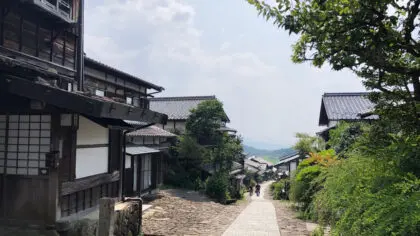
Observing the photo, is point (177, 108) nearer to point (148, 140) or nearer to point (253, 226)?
point (148, 140)

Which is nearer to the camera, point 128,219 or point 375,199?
point 375,199

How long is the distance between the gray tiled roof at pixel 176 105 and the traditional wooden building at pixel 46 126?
73.8 ft

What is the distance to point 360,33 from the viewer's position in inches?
170

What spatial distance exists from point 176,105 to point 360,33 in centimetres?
3287

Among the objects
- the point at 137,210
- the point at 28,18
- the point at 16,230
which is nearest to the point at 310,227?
the point at 137,210

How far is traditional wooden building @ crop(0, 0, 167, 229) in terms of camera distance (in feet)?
22.0

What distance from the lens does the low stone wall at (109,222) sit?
684 centimetres

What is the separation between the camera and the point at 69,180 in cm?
809

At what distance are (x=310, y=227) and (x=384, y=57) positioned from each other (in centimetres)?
786

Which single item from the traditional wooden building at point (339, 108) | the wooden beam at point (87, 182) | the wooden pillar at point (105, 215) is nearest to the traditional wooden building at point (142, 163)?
the wooden beam at point (87, 182)

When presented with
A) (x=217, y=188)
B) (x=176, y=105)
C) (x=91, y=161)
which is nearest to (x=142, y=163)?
(x=217, y=188)

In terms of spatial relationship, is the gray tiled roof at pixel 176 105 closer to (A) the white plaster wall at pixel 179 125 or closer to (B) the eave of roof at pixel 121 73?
(A) the white plaster wall at pixel 179 125

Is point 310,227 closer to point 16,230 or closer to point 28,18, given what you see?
point 16,230

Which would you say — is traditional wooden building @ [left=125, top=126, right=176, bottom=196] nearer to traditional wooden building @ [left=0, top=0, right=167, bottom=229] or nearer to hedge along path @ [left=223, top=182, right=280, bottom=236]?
traditional wooden building @ [left=0, top=0, right=167, bottom=229]
